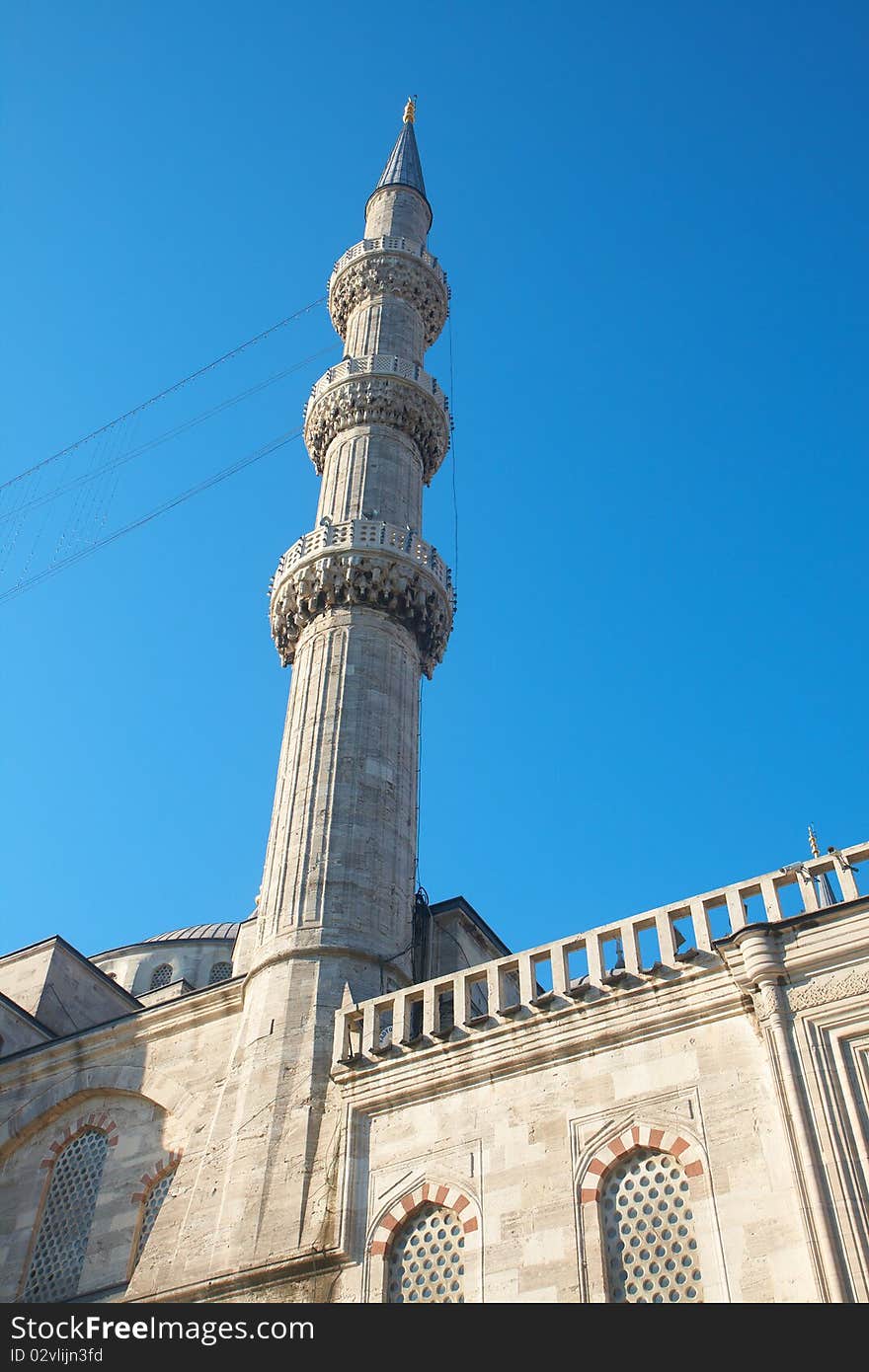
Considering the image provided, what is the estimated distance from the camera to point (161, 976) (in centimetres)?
2888

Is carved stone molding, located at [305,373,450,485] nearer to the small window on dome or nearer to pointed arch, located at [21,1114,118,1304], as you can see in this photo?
pointed arch, located at [21,1114,118,1304]

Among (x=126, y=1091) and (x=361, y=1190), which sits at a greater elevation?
(x=126, y=1091)

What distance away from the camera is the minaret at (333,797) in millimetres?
13219

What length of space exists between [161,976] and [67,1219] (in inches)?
515

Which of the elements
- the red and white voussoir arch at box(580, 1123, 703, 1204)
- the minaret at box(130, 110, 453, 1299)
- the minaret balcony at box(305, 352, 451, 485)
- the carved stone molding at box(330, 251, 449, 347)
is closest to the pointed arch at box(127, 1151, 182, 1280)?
the minaret at box(130, 110, 453, 1299)

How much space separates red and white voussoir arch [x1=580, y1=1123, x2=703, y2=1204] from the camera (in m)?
10.7

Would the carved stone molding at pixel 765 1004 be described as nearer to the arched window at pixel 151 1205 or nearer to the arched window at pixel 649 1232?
the arched window at pixel 649 1232

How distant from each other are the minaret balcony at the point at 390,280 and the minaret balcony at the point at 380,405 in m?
2.52

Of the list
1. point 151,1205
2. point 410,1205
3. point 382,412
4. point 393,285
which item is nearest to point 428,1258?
point 410,1205

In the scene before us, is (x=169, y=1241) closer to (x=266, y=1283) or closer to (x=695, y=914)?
(x=266, y=1283)

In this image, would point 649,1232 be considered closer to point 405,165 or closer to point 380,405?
point 380,405

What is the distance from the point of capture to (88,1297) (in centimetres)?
1485
